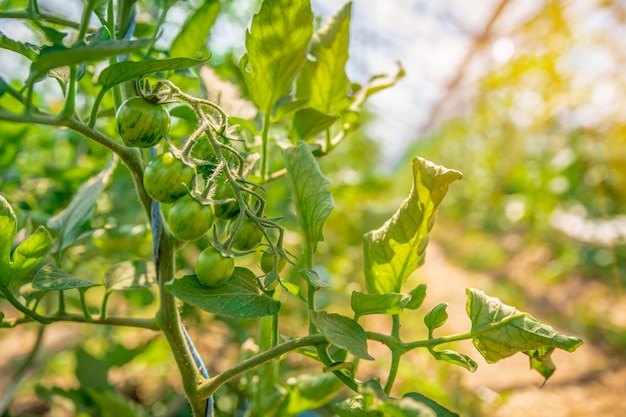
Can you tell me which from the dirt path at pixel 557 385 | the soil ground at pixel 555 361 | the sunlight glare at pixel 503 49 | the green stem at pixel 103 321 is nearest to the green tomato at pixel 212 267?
the green stem at pixel 103 321

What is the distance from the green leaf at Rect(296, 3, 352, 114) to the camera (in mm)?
504

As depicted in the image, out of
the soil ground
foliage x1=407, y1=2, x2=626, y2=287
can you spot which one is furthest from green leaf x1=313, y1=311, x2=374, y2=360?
foliage x1=407, y1=2, x2=626, y2=287

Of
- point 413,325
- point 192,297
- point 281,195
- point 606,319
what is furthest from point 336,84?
point 606,319

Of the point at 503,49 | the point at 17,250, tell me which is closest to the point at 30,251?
the point at 17,250

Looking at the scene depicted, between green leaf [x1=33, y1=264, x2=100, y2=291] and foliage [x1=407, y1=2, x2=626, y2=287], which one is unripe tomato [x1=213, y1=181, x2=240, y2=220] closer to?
green leaf [x1=33, y1=264, x2=100, y2=291]

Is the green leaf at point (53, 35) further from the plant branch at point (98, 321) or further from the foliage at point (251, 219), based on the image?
the plant branch at point (98, 321)

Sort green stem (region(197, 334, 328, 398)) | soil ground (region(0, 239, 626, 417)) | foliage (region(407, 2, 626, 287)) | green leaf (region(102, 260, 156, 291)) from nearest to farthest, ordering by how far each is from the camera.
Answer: green stem (region(197, 334, 328, 398)) → green leaf (region(102, 260, 156, 291)) → soil ground (region(0, 239, 626, 417)) → foliage (region(407, 2, 626, 287))

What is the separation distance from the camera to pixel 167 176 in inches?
13.2

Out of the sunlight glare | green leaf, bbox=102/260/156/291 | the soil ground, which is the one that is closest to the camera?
green leaf, bbox=102/260/156/291

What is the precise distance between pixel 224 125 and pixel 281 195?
0.70 meters

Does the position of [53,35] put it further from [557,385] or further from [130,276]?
[557,385]

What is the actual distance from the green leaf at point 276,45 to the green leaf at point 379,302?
0.19 m

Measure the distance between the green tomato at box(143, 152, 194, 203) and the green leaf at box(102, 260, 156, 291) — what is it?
157mm

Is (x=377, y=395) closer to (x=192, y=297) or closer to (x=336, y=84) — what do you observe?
(x=192, y=297)
